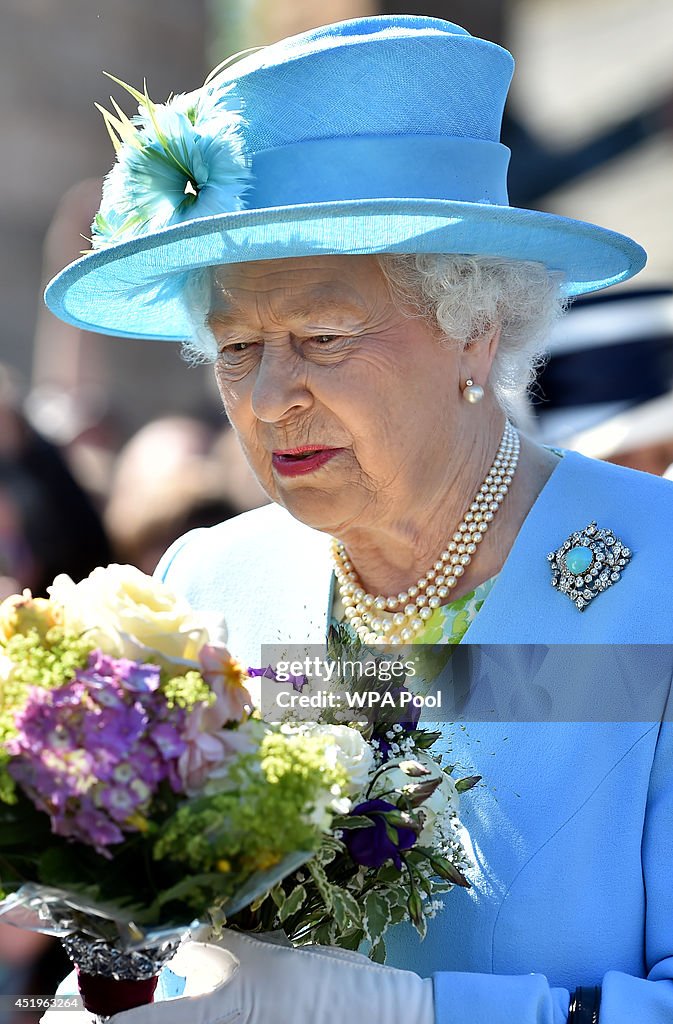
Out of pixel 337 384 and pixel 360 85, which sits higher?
pixel 360 85

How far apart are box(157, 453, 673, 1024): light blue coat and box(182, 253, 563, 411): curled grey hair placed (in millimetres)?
347

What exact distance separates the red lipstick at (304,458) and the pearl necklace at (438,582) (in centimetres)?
32

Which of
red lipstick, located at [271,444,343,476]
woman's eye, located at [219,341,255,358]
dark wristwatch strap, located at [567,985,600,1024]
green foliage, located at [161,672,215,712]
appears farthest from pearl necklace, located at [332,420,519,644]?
green foliage, located at [161,672,215,712]

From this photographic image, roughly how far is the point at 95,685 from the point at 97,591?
0.60 feet

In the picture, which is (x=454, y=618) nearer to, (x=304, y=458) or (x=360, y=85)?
(x=304, y=458)

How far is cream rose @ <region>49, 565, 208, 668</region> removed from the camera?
162cm

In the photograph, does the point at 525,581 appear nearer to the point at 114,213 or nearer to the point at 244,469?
the point at 114,213

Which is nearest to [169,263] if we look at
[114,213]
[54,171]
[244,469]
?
[114,213]

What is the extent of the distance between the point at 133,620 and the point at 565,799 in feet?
2.73

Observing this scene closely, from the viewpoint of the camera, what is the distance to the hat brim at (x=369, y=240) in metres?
2.13

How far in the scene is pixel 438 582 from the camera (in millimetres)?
2461

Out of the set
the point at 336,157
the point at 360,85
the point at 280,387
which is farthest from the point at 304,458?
the point at 360,85

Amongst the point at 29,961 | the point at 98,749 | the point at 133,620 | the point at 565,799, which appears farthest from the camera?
the point at 29,961

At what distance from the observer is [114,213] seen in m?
2.38
